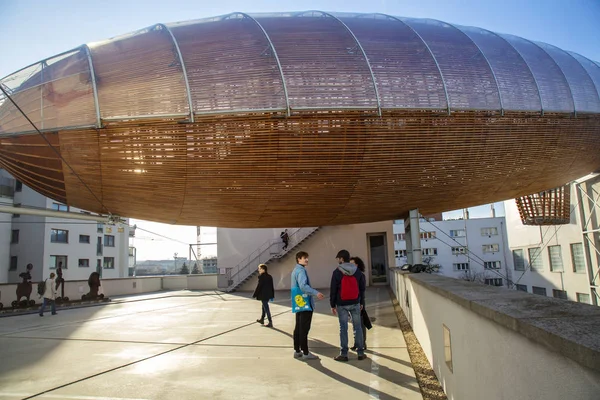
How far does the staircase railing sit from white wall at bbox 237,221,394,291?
0.63m

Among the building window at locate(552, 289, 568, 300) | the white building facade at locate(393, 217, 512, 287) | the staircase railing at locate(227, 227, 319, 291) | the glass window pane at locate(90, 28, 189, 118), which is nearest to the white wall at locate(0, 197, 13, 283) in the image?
the staircase railing at locate(227, 227, 319, 291)

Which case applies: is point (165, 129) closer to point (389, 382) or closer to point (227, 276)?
point (389, 382)

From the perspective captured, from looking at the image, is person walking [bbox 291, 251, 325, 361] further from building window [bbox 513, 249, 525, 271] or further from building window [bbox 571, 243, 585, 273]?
building window [bbox 513, 249, 525, 271]

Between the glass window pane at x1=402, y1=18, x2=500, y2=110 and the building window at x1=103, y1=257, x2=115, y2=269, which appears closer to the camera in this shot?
the glass window pane at x1=402, y1=18, x2=500, y2=110

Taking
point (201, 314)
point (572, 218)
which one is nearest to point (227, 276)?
point (201, 314)

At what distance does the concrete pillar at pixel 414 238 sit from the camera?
1223 centimetres

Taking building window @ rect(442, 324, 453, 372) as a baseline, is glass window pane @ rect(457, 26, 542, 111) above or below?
above

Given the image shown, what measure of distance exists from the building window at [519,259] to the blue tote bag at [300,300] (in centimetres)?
2730

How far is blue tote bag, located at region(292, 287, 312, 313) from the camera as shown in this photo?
21.7ft

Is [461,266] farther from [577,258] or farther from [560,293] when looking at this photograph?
[577,258]

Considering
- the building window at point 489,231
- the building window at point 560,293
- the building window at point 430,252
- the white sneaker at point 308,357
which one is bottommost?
the building window at point 560,293

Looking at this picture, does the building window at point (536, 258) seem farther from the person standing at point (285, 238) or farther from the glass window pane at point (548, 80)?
the glass window pane at point (548, 80)

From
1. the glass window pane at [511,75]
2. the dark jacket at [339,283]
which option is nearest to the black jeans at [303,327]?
the dark jacket at [339,283]

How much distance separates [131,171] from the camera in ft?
28.2
